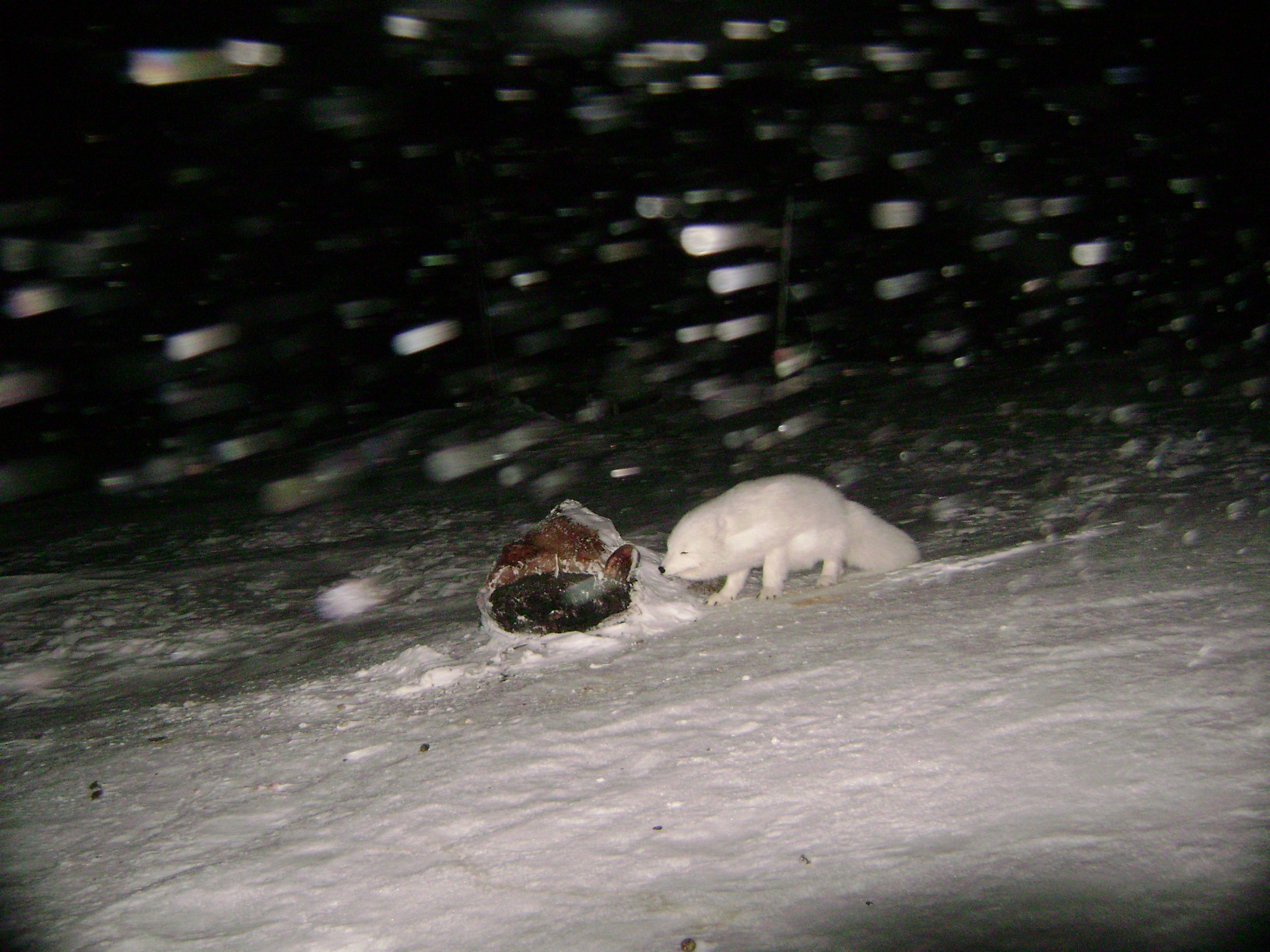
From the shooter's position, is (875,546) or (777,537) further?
(875,546)

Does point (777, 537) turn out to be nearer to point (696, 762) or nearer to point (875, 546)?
point (875, 546)

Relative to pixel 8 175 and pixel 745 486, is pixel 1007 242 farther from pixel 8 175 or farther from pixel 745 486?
pixel 8 175

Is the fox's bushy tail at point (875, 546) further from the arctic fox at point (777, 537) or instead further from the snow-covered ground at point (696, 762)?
the snow-covered ground at point (696, 762)

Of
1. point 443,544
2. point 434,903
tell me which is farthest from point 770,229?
point 434,903

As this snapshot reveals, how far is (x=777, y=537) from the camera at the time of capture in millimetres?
3869

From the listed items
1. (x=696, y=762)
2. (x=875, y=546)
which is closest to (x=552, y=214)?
(x=875, y=546)

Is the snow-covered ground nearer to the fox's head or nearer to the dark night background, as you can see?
the fox's head

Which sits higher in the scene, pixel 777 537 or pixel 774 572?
pixel 777 537

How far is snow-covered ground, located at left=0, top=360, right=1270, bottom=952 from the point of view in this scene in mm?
1674

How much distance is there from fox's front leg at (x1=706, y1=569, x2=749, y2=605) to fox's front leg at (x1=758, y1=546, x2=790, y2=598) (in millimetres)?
119

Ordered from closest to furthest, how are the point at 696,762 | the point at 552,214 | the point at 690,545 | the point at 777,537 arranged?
1. the point at 696,762
2. the point at 690,545
3. the point at 777,537
4. the point at 552,214

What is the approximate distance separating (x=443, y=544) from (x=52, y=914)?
3.82 meters

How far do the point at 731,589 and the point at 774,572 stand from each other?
0.24m

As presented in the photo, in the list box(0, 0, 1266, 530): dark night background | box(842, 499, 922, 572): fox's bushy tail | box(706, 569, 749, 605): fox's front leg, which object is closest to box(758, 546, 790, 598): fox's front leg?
box(706, 569, 749, 605): fox's front leg
